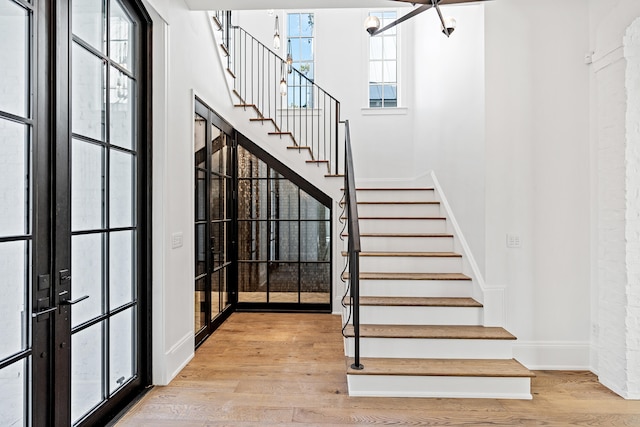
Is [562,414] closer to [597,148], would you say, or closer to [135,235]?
[597,148]

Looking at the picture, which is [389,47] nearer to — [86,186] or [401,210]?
[401,210]

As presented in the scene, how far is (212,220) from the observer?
13.7 ft

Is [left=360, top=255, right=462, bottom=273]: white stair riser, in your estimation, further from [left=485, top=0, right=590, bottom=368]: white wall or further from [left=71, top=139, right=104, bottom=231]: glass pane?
[left=71, top=139, right=104, bottom=231]: glass pane

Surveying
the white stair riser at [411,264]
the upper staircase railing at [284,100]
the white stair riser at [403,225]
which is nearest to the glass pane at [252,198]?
the white stair riser at [403,225]

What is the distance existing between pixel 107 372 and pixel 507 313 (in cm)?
278

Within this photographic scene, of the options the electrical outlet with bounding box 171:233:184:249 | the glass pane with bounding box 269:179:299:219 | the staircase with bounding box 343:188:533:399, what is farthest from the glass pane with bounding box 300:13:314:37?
the electrical outlet with bounding box 171:233:184:249

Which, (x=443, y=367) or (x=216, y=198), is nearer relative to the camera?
(x=443, y=367)

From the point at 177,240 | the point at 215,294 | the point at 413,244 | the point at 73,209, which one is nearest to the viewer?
the point at 73,209

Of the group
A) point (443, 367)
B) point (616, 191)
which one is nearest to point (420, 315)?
point (443, 367)

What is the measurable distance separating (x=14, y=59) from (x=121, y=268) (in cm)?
129

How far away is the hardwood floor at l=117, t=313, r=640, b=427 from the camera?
242 cm

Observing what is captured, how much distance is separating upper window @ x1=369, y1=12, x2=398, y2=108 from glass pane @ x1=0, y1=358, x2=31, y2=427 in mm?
5519

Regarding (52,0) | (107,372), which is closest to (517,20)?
(52,0)

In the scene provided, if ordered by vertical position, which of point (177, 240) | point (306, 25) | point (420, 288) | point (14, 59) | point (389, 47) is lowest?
point (420, 288)
